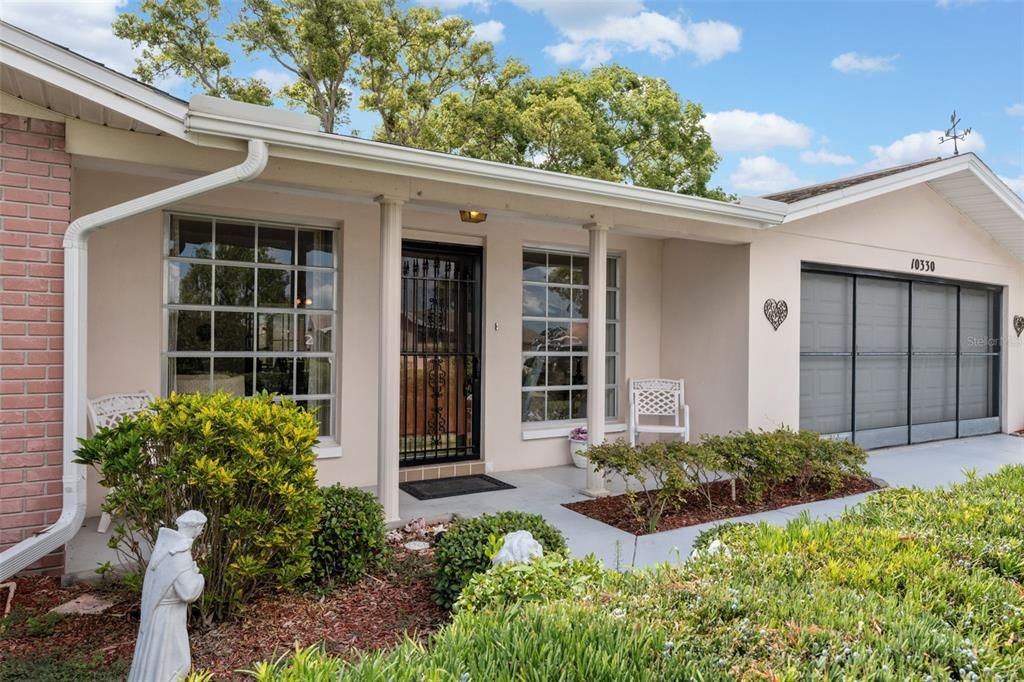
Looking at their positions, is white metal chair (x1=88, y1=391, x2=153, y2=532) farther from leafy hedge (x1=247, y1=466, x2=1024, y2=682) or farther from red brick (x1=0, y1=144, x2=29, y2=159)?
leafy hedge (x1=247, y1=466, x2=1024, y2=682)

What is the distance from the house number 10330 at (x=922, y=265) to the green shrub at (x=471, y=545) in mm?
7598

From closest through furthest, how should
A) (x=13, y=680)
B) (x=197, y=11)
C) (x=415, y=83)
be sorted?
1. (x=13, y=680)
2. (x=197, y=11)
3. (x=415, y=83)

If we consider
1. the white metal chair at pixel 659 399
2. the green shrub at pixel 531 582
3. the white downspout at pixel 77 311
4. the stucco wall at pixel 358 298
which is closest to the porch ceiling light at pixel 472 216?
the stucco wall at pixel 358 298

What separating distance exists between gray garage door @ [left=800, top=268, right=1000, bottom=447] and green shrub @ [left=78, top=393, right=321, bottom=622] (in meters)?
6.56

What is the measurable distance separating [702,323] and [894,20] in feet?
17.8

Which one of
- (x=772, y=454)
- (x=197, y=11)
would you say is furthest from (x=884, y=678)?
(x=197, y=11)

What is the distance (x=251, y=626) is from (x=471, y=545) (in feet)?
3.89

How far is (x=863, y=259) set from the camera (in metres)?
8.20

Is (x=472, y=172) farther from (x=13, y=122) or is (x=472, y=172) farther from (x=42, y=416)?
(x=42, y=416)

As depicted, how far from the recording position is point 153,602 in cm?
244

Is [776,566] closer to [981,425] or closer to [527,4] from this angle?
[981,425]

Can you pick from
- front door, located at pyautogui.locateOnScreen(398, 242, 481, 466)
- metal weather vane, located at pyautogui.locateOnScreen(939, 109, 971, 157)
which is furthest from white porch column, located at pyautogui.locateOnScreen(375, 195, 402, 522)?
metal weather vane, located at pyautogui.locateOnScreen(939, 109, 971, 157)

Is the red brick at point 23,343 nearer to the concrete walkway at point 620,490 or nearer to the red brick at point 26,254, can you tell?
the red brick at point 26,254

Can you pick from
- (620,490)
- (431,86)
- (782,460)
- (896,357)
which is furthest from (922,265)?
(431,86)
